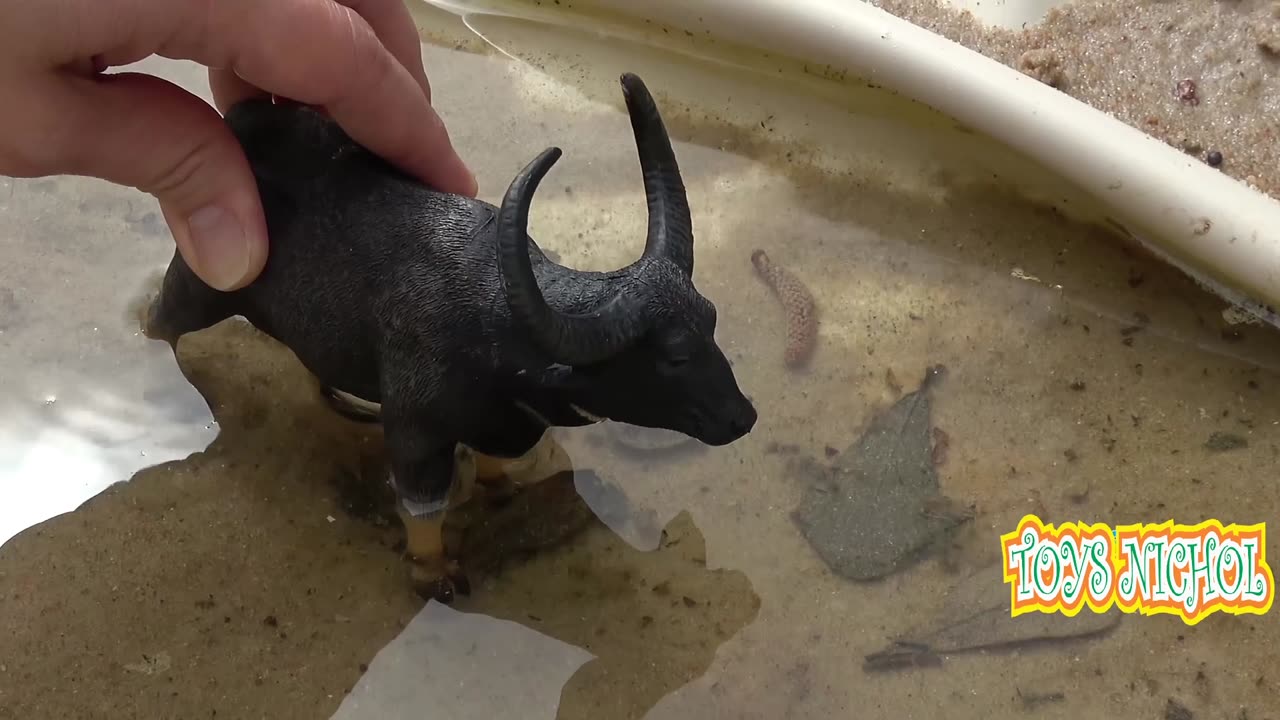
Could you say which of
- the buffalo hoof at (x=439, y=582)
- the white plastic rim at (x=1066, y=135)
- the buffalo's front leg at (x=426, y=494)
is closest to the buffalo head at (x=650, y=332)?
the buffalo's front leg at (x=426, y=494)

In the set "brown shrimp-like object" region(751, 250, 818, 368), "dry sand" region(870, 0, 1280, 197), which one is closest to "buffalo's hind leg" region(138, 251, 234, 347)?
"brown shrimp-like object" region(751, 250, 818, 368)

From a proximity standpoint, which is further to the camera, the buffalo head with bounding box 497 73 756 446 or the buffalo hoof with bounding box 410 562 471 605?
the buffalo hoof with bounding box 410 562 471 605

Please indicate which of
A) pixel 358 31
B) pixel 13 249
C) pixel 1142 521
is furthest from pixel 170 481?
pixel 1142 521

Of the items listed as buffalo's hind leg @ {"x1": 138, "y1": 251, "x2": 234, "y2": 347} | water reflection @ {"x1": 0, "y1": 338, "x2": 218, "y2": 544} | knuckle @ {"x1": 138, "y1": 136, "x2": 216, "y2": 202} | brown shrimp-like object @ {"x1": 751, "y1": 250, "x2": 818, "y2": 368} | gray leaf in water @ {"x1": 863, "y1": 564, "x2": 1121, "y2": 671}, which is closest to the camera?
knuckle @ {"x1": 138, "y1": 136, "x2": 216, "y2": 202}

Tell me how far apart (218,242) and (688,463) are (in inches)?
36.2

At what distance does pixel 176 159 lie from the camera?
1.26 metres

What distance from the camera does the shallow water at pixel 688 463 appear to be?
5.45ft

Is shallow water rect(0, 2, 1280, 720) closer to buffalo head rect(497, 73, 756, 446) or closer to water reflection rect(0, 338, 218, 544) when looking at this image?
water reflection rect(0, 338, 218, 544)

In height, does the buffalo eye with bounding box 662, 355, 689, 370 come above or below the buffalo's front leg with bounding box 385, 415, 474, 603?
above

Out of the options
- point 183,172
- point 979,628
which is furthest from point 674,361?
point 979,628

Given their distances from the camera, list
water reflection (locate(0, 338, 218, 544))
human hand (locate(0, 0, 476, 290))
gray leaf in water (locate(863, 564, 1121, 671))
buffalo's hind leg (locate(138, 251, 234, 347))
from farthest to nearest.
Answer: water reflection (locate(0, 338, 218, 544))
gray leaf in water (locate(863, 564, 1121, 671))
buffalo's hind leg (locate(138, 251, 234, 347))
human hand (locate(0, 0, 476, 290))

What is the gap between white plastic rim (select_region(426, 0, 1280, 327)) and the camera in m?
1.82

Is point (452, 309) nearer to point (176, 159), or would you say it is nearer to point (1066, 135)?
point (176, 159)

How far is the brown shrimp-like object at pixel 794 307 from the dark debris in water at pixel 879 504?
0.67ft
